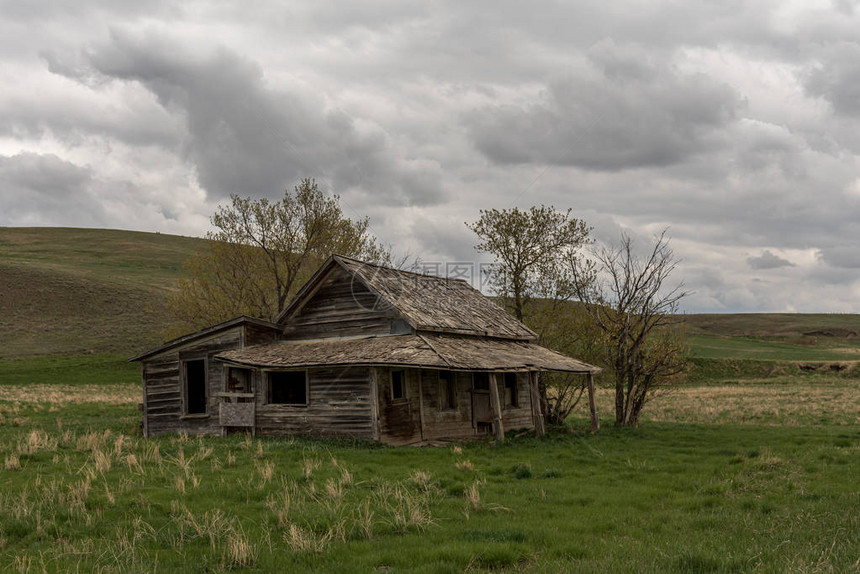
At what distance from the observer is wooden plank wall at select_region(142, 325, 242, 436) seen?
2244 cm

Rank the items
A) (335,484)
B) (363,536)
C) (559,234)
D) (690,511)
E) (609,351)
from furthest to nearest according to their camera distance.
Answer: (559,234), (609,351), (335,484), (690,511), (363,536)

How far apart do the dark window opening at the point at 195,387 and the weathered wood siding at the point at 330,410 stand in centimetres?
424

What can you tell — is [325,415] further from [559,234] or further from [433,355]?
[559,234]

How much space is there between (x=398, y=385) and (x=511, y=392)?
22.9 ft

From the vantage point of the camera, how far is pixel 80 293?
8750 cm

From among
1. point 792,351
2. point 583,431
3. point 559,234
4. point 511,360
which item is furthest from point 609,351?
point 792,351

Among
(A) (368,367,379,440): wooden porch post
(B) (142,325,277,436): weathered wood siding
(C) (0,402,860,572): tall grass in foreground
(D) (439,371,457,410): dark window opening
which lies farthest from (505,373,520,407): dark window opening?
(B) (142,325,277,436): weathered wood siding

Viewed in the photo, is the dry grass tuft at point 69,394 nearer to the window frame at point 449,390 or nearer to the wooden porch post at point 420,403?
the window frame at point 449,390

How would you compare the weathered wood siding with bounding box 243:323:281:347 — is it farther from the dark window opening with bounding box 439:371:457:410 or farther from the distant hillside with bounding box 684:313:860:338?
the distant hillside with bounding box 684:313:860:338

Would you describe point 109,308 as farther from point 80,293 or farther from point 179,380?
point 179,380

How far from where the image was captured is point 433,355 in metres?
18.3

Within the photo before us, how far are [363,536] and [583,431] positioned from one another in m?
15.9

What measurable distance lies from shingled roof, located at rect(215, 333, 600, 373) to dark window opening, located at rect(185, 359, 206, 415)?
271 centimetres

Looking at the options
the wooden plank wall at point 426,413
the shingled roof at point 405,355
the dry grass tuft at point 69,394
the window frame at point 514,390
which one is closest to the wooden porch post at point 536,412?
the shingled roof at point 405,355
